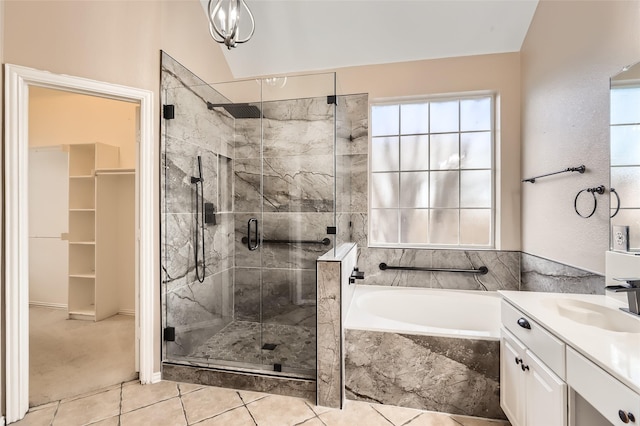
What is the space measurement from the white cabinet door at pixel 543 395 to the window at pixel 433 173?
166 centimetres

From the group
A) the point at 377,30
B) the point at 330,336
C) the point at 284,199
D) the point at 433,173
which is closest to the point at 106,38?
the point at 284,199

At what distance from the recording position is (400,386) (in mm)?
1952

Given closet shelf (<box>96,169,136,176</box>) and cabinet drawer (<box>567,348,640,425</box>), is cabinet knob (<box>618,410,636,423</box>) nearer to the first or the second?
cabinet drawer (<box>567,348,640,425</box>)

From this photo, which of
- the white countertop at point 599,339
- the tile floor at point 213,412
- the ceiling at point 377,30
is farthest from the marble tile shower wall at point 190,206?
the white countertop at point 599,339

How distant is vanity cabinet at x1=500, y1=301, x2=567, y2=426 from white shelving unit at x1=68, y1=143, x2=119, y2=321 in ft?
13.2

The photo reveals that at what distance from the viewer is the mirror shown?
5.00 ft

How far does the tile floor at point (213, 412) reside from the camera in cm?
181

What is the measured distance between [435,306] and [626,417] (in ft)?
6.18

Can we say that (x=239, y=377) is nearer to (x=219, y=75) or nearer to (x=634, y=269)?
(x=634, y=269)

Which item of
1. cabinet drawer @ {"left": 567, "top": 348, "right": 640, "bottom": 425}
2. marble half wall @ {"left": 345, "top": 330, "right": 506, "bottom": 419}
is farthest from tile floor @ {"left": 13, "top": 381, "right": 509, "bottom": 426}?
cabinet drawer @ {"left": 567, "top": 348, "right": 640, "bottom": 425}

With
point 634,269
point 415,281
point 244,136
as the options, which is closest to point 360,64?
point 244,136

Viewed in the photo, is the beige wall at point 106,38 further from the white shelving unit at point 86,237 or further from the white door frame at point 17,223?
the white shelving unit at point 86,237

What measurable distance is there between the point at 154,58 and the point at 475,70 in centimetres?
283

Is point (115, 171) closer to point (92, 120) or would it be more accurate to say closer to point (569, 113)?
point (92, 120)
